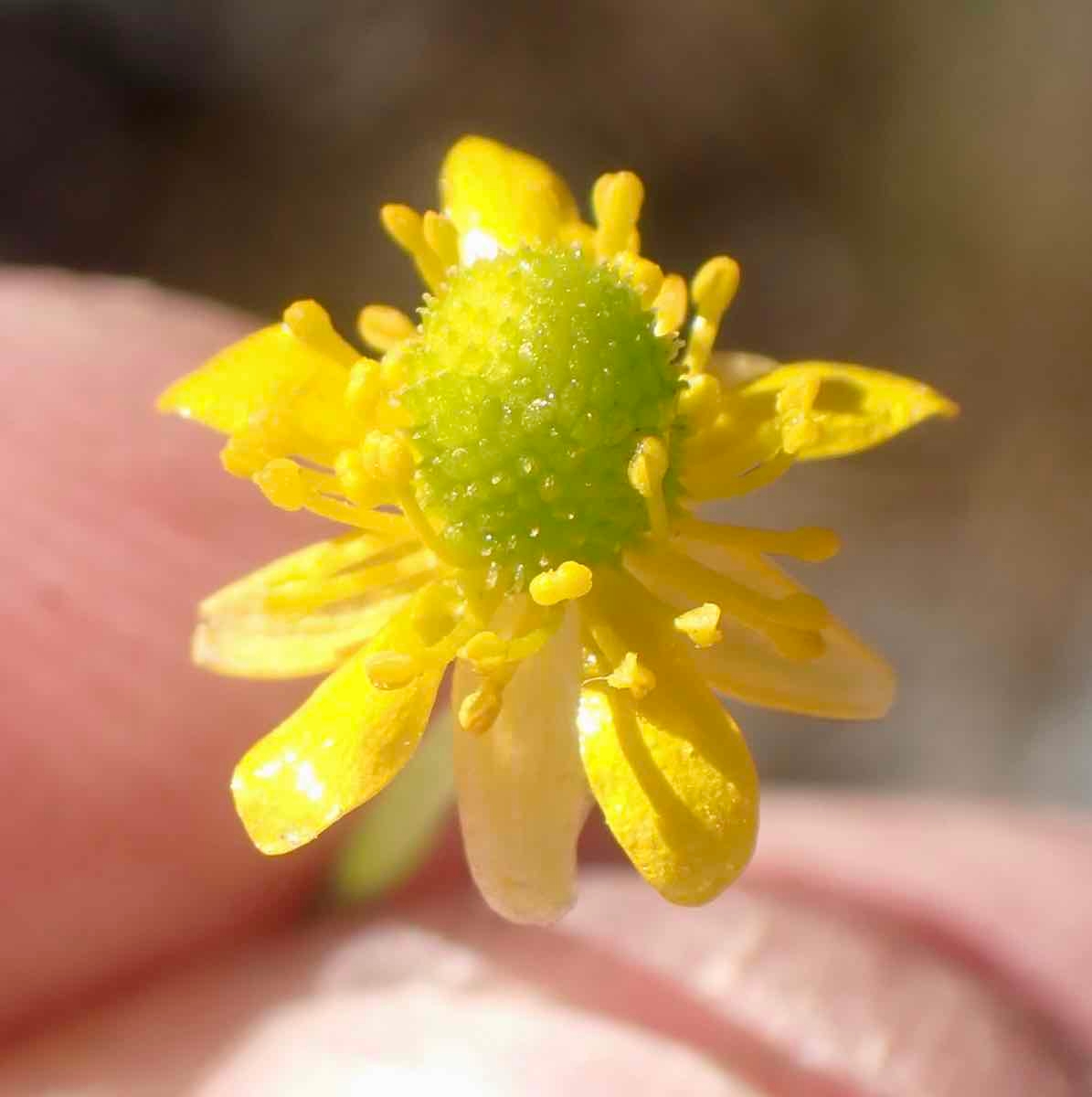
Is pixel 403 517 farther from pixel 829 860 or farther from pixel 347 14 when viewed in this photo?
pixel 347 14

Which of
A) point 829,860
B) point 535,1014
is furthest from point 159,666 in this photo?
point 829,860

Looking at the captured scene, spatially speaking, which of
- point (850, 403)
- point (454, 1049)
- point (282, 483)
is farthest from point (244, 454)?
point (454, 1049)

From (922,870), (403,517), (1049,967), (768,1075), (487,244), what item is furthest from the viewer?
(922,870)

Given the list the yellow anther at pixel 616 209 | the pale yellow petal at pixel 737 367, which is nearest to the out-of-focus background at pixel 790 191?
the pale yellow petal at pixel 737 367

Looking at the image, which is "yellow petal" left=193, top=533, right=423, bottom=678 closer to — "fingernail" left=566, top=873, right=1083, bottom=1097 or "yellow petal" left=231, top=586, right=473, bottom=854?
"yellow petal" left=231, top=586, right=473, bottom=854

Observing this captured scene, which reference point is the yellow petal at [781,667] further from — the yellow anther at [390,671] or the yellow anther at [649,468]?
the yellow anther at [390,671]

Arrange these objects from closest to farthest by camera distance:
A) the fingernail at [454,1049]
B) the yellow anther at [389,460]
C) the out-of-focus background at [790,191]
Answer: the yellow anther at [389,460], the fingernail at [454,1049], the out-of-focus background at [790,191]

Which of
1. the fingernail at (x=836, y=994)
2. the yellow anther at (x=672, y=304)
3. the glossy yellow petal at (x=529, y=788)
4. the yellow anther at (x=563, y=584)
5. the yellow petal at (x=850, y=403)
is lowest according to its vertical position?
the fingernail at (x=836, y=994)
